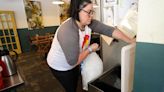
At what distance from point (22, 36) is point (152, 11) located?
4575 mm

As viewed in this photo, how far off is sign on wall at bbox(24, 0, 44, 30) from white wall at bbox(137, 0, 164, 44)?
4.54m

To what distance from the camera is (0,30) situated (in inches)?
158

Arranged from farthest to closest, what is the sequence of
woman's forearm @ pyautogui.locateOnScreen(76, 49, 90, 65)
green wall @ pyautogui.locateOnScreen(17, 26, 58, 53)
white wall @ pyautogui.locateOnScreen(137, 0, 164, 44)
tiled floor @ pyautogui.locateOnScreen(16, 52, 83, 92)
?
1. green wall @ pyautogui.locateOnScreen(17, 26, 58, 53)
2. tiled floor @ pyautogui.locateOnScreen(16, 52, 83, 92)
3. woman's forearm @ pyautogui.locateOnScreen(76, 49, 90, 65)
4. white wall @ pyautogui.locateOnScreen(137, 0, 164, 44)

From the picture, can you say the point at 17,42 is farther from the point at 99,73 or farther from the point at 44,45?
the point at 99,73

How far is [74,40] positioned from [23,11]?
13.5 feet

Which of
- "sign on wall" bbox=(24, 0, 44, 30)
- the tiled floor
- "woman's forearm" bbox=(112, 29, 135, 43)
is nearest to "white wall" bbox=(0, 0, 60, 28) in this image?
"sign on wall" bbox=(24, 0, 44, 30)

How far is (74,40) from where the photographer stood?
3.15 ft

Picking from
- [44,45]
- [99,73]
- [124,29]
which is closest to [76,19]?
[124,29]

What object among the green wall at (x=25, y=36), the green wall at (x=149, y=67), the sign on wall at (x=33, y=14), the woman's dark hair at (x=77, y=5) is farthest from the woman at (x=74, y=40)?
the sign on wall at (x=33, y=14)

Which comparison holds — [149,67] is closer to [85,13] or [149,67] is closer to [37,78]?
[85,13]

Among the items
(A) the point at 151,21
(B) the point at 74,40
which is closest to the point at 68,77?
(B) the point at 74,40

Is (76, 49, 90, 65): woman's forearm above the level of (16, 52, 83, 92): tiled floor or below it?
above

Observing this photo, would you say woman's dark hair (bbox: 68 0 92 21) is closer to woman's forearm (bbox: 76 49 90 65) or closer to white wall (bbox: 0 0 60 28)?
woman's forearm (bbox: 76 49 90 65)

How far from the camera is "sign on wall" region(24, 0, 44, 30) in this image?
14.7 ft
